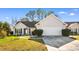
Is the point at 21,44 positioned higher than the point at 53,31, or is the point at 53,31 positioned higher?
the point at 53,31

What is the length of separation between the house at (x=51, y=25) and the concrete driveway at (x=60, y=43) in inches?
2.7

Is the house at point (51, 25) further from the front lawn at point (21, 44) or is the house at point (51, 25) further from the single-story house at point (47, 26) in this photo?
the front lawn at point (21, 44)

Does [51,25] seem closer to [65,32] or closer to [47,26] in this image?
[47,26]

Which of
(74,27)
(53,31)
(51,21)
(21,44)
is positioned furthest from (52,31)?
(21,44)

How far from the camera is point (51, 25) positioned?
3.68m

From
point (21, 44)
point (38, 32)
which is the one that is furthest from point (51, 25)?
point (21, 44)

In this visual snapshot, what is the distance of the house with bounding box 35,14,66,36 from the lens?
3.65 m

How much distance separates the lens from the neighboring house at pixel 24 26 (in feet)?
12.0

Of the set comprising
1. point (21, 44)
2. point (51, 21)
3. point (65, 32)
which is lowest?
point (21, 44)

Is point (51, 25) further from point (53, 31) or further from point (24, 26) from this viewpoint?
point (24, 26)

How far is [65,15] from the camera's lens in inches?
143
